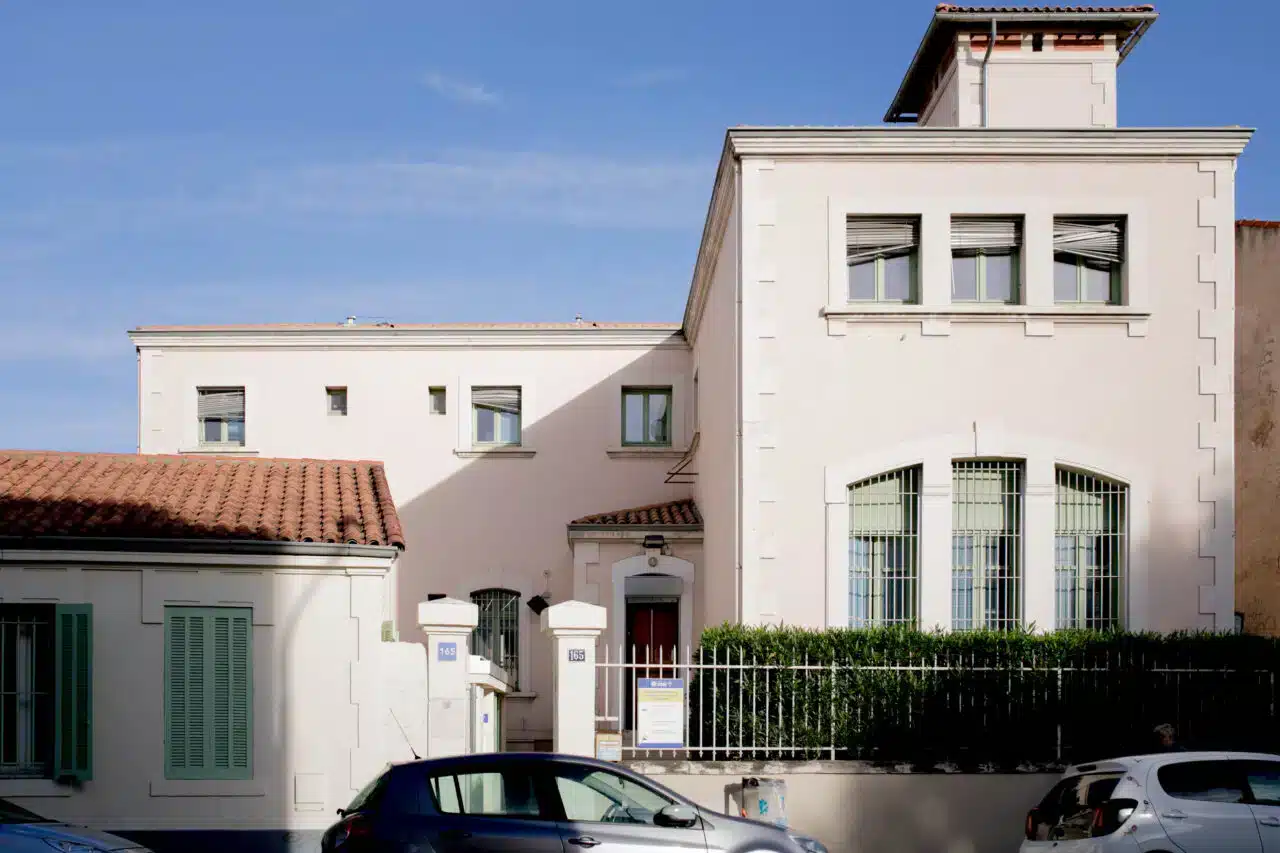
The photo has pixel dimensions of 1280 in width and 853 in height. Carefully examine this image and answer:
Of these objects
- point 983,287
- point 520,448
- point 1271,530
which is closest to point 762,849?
point 983,287

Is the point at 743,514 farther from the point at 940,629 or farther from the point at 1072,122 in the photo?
the point at 1072,122

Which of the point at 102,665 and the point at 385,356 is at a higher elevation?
the point at 385,356

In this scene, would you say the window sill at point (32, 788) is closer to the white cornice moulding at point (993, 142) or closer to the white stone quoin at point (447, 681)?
the white stone quoin at point (447, 681)

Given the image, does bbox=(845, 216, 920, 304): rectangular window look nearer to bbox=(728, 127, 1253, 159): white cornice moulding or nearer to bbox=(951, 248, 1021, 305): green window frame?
bbox=(951, 248, 1021, 305): green window frame

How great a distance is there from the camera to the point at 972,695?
17.6 meters

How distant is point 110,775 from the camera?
16.5m

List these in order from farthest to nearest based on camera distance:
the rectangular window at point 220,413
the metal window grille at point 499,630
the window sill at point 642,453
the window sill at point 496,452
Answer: the rectangular window at point 220,413
the window sill at point 642,453
the window sill at point 496,452
the metal window grille at point 499,630

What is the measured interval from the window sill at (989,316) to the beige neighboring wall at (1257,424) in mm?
5281

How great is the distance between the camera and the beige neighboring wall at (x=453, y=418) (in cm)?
3061

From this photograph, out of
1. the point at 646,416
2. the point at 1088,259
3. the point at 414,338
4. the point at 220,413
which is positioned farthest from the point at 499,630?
the point at 1088,259

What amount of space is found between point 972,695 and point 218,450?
1818 centimetres

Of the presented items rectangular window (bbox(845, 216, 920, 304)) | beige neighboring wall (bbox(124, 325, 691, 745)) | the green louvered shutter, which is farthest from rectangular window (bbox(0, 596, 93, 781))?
beige neighboring wall (bbox(124, 325, 691, 745))

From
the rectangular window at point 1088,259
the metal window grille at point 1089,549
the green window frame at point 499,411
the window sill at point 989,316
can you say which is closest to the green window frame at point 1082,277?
the rectangular window at point 1088,259

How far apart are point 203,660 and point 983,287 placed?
404 inches
